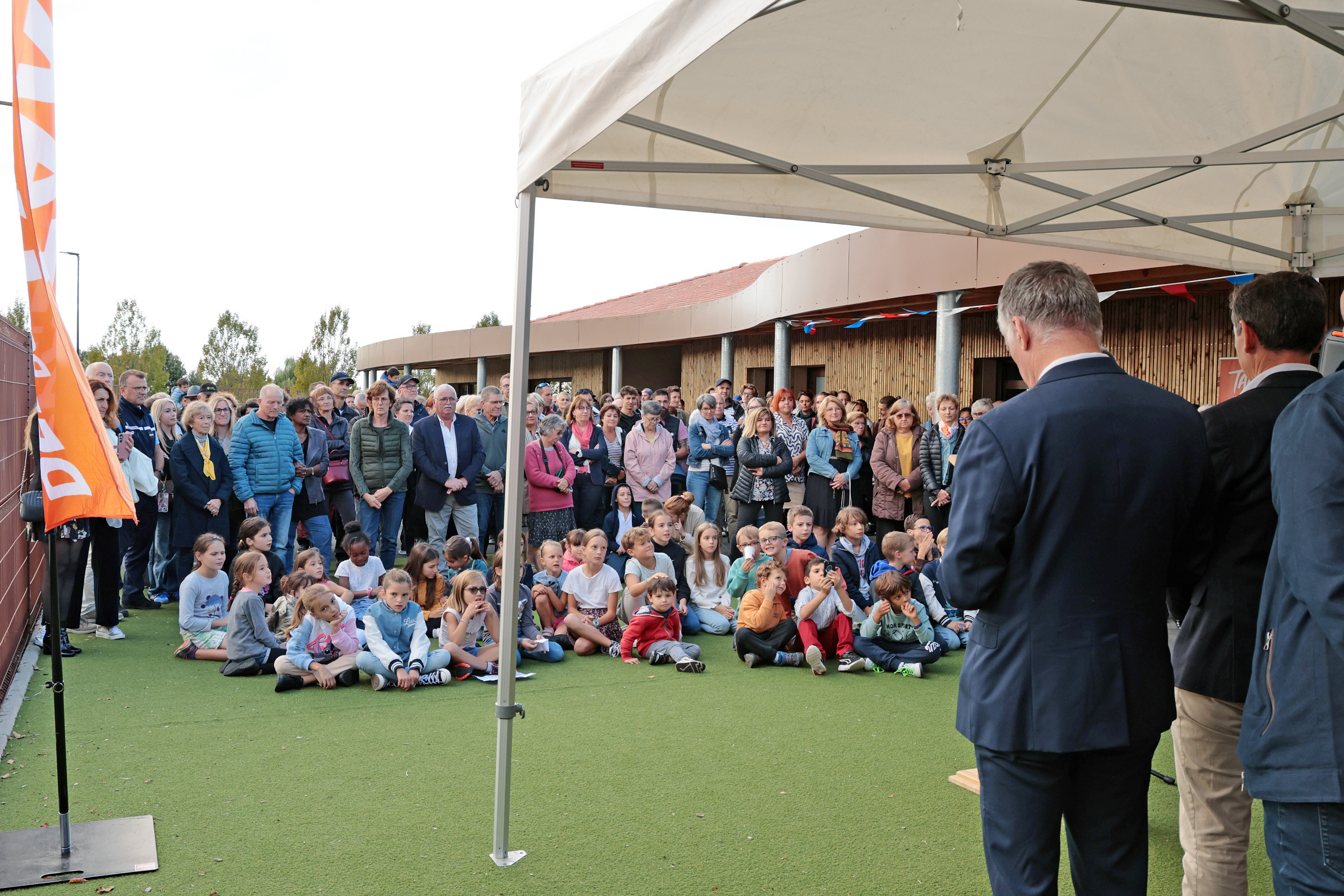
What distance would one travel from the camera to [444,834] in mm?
3566

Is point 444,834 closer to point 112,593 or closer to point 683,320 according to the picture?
point 112,593

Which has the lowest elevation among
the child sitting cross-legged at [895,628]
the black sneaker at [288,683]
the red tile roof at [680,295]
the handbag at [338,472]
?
the black sneaker at [288,683]

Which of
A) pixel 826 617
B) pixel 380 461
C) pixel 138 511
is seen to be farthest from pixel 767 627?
pixel 138 511

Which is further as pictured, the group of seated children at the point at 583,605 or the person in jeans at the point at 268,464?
the person in jeans at the point at 268,464

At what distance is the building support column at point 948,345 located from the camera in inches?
465

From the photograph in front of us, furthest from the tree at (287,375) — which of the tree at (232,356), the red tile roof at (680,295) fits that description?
the red tile roof at (680,295)

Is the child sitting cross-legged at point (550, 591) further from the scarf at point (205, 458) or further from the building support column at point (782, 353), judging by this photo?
the building support column at point (782, 353)

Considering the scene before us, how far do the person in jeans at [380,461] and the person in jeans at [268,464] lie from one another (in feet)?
1.71

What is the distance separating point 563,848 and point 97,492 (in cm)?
196

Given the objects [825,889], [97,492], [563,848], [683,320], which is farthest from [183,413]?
[683,320]

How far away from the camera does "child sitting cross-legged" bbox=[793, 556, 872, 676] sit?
644 cm

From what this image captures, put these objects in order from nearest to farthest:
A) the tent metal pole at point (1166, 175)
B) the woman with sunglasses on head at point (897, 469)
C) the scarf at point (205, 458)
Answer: the tent metal pole at point (1166, 175) < the scarf at point (205, 458) < the woman with sunglasses on head at point (897, 469)

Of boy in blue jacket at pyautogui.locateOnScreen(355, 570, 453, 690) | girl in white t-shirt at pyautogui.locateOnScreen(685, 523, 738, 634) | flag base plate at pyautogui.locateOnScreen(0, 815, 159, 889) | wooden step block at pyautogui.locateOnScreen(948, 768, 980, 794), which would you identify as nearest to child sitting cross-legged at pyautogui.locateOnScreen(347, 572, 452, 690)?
boy in blue jacket at pyautogui.locateOnScreen(355, 570, 453, 690)

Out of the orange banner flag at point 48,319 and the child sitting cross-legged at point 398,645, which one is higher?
the orange banner flag at point 48,319
